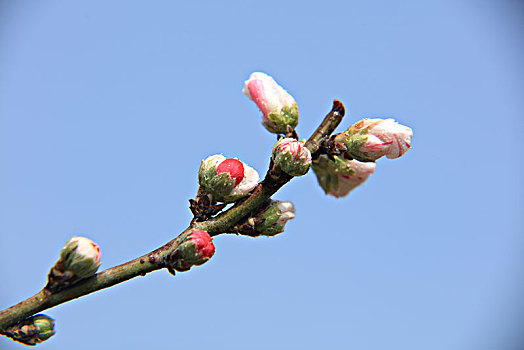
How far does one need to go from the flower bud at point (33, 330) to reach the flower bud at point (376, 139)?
163cm

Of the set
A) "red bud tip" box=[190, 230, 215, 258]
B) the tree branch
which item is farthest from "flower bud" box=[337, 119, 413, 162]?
"red bud tip" box=[190, 230, 215, 258]

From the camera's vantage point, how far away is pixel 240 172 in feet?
8.00

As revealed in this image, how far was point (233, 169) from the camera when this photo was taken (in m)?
2.43

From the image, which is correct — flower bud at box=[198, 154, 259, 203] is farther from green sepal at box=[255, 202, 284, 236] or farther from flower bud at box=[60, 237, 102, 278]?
flower bud at box=[60, 237, 102, 278]

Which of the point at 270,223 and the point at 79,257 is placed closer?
the point at 79,257

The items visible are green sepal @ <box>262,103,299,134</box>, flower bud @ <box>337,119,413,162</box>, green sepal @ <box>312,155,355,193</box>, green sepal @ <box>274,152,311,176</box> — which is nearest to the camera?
green sepal @ <box>274,152,311,176</box>

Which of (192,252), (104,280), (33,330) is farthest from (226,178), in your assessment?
(33,330)

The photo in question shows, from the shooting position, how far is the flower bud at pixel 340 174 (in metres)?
2.96

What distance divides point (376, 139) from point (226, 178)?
0.78 m

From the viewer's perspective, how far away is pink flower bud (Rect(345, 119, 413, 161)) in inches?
99.3

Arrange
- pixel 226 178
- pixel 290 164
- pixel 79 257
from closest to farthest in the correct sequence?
pixel 79 257 → pixel 290 164 → pixel 226 178

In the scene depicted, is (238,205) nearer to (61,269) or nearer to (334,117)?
(334,117)

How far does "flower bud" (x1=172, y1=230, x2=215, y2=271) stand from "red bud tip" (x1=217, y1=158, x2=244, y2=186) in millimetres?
377

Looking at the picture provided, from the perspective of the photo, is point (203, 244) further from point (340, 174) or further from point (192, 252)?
point (340, 174)
